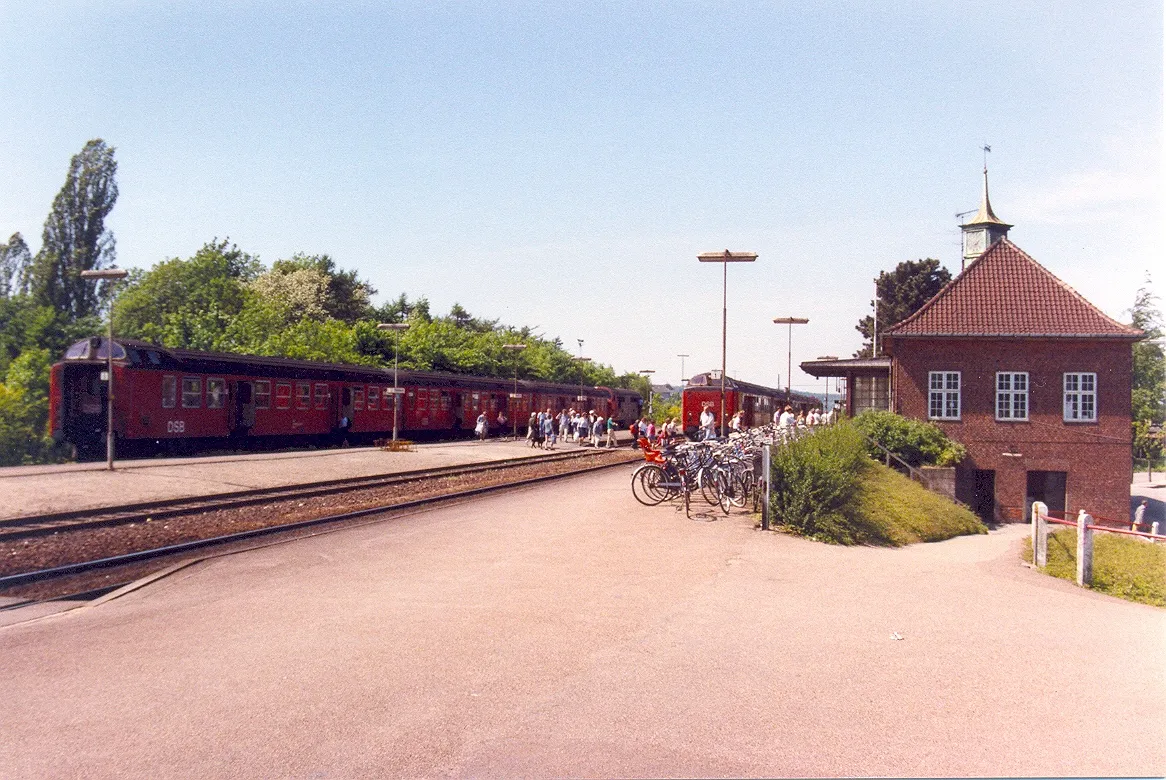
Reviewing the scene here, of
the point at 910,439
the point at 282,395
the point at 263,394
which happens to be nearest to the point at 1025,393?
the point at 910,439

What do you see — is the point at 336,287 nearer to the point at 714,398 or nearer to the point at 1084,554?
the point at 714,398

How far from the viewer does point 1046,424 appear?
2786cm

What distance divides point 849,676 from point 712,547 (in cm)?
528

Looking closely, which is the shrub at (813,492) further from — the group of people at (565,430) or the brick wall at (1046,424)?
the group of people at (565,430)

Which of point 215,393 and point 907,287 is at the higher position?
point 907,287

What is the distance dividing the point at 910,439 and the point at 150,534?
1919cm

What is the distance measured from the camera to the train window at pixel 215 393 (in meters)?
27.1

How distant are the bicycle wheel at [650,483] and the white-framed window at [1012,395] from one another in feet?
55.4

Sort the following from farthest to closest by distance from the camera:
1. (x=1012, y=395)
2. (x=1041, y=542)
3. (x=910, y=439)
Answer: (x=1012, y=395)
(x=910, y=439)
(x=1041, y=542)

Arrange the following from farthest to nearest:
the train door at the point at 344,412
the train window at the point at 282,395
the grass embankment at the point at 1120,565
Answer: the train door at the point at 344,412
the train window at the point at 282,395
the grass embankment at the point at 1120,565

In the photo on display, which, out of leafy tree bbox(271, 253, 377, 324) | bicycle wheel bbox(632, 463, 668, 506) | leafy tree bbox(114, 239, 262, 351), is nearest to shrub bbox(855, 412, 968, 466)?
bicycle wheel bbox(632, 463, 668, 506)

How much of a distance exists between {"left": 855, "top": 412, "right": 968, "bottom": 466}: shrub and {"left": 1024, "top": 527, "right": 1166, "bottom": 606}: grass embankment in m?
8.96

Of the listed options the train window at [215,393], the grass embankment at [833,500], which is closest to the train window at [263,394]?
the train window at [215,393]

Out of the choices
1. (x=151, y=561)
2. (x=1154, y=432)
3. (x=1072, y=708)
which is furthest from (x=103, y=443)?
(x=1154, y=432)
